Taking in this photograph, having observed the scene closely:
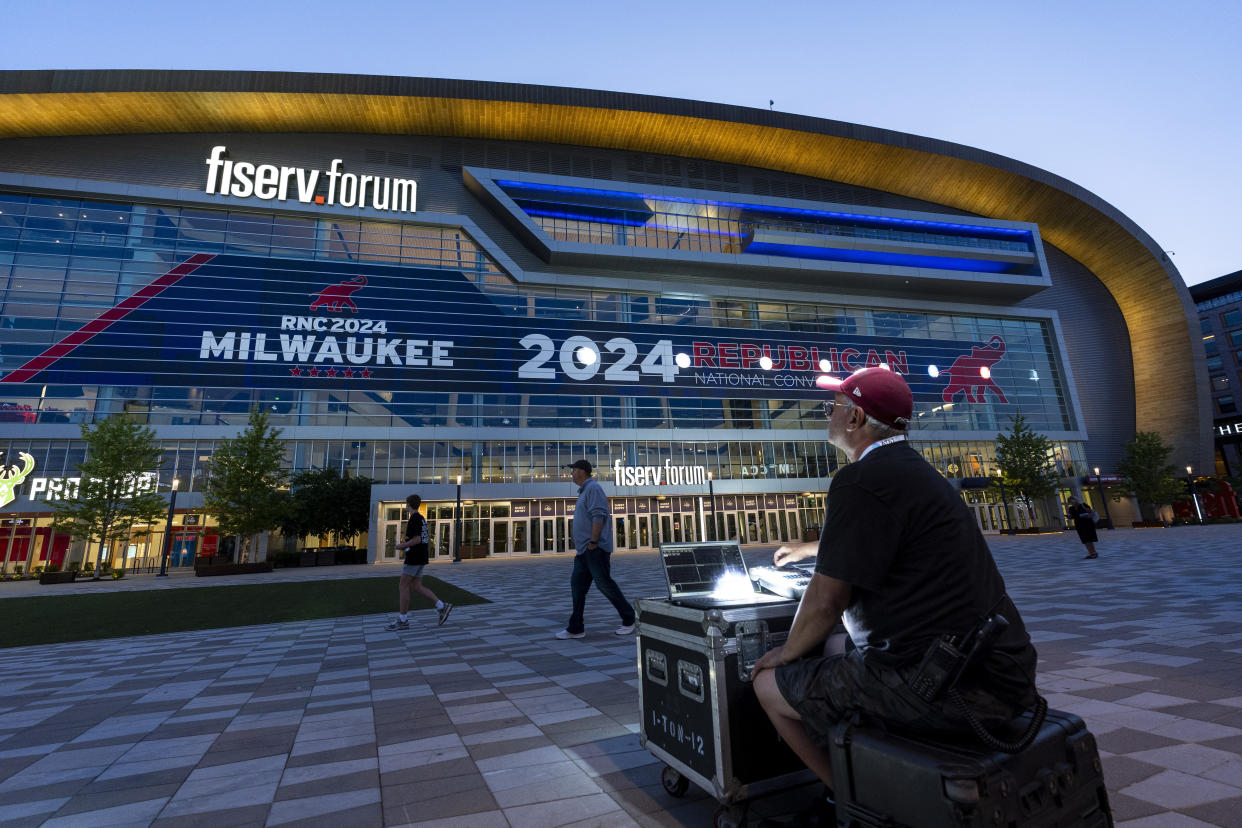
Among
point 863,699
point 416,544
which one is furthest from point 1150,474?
point 863,699

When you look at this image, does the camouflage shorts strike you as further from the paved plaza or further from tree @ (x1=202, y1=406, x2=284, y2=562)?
tree @ (x1=202, y1=406, x2=284, y2=562)

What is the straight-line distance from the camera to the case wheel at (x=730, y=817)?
2.25m

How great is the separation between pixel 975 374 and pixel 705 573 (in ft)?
166

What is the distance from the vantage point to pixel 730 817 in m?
2.26

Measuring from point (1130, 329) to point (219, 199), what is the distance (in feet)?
253

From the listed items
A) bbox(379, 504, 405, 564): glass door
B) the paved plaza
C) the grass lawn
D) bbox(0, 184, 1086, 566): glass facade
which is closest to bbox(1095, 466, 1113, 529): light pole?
bbox(0, 184, 1086, 566): glass facade

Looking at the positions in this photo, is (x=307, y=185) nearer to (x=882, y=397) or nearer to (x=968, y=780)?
(x=882, y=397)

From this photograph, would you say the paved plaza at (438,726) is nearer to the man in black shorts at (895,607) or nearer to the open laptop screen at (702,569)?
the open laptop screen at (702,569)

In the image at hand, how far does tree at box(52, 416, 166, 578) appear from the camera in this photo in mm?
25812

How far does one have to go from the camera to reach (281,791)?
10.1ft

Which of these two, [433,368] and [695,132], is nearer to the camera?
[433,368]

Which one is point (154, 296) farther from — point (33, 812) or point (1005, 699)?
point (1005, 699)

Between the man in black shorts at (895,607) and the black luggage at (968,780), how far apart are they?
0.30 feet

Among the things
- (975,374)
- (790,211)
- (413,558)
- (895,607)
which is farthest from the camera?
(790,211)
